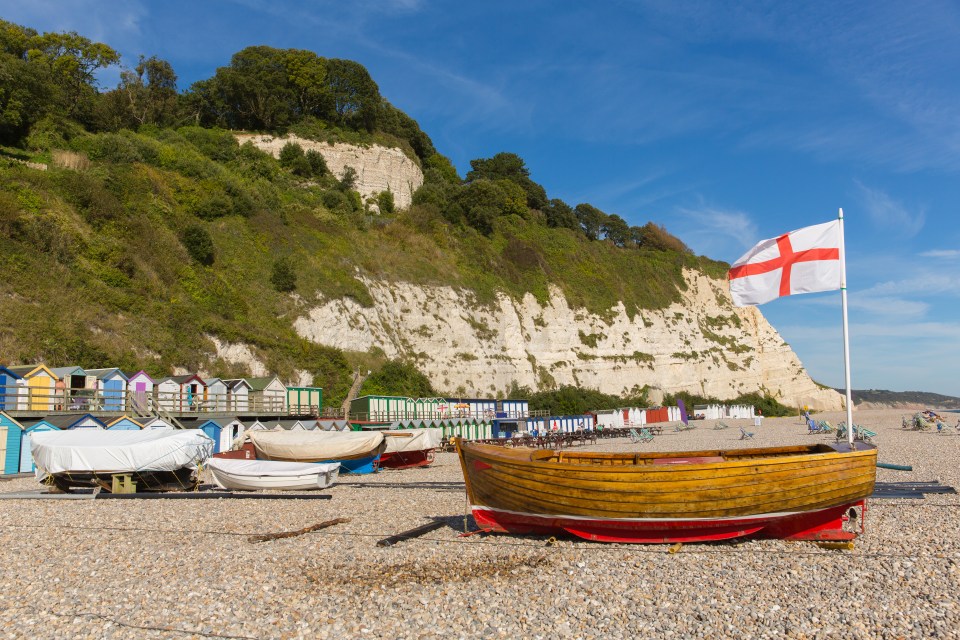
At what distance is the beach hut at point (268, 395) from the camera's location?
115ft

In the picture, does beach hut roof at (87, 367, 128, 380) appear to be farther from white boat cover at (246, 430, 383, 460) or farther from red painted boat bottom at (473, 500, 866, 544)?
red painted boat bottom at (473, 500, 866, 544)

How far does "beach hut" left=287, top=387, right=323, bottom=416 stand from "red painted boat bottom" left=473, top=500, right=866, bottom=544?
95.1 feet

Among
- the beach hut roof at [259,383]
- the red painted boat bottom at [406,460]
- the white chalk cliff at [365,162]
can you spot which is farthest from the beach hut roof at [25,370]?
the white chalk cliff at [365,162]

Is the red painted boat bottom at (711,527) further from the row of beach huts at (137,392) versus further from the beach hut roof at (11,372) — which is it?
the beach hut roof at (11,372)

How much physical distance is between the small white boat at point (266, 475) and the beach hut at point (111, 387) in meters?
11.5

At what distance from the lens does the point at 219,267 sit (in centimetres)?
4541

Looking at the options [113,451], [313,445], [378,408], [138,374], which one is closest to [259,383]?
[138,374]

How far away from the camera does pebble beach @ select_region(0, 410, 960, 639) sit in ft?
22.7

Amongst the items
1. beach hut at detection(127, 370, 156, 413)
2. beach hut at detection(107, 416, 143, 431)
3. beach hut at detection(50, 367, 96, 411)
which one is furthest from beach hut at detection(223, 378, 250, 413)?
beach hut at detection(107, 416, 143, 431)

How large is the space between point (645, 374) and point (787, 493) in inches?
2470

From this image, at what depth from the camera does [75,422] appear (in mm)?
22547

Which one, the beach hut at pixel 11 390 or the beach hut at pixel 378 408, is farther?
the beach hut at pixel 378 408

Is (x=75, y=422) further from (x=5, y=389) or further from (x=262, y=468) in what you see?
(x=262, y=468)

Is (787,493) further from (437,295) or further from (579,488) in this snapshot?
(437,295)
